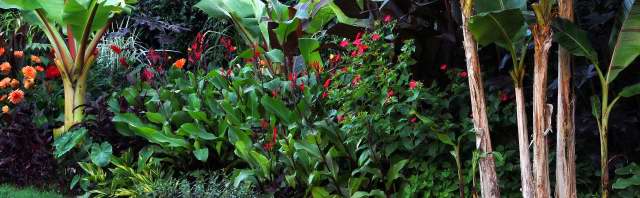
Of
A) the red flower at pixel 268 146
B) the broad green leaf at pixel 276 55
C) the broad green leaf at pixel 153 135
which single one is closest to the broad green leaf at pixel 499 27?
the red flower at pixel 268 146

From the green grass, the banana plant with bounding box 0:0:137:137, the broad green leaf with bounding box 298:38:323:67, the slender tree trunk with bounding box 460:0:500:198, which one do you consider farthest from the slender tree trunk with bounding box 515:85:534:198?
the banana plant with bounding box 0:0:137:137

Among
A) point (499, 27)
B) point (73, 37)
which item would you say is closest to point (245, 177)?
point (499, 27)

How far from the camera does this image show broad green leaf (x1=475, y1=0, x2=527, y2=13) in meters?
3.90

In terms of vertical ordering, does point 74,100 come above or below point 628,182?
above

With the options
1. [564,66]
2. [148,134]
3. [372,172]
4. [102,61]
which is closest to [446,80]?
[372,172]

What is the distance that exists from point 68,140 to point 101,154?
373 millimetres

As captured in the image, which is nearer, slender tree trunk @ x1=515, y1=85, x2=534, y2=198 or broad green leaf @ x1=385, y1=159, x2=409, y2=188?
slender tree trunk @ x1=515, y1=85, x2=534, y2=198

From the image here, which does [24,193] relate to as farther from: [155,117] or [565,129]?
[565,129]

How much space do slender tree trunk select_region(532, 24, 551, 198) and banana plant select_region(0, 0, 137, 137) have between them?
382 centimetres

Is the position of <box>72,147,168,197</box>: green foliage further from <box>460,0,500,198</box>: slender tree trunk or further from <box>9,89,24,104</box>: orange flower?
<box>460,0,500,198</box>: slender tree trunk

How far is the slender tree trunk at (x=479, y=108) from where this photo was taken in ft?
12.6

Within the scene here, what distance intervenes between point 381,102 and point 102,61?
4116mm

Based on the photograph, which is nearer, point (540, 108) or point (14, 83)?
point (540, 108)

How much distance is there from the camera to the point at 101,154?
233 inches
